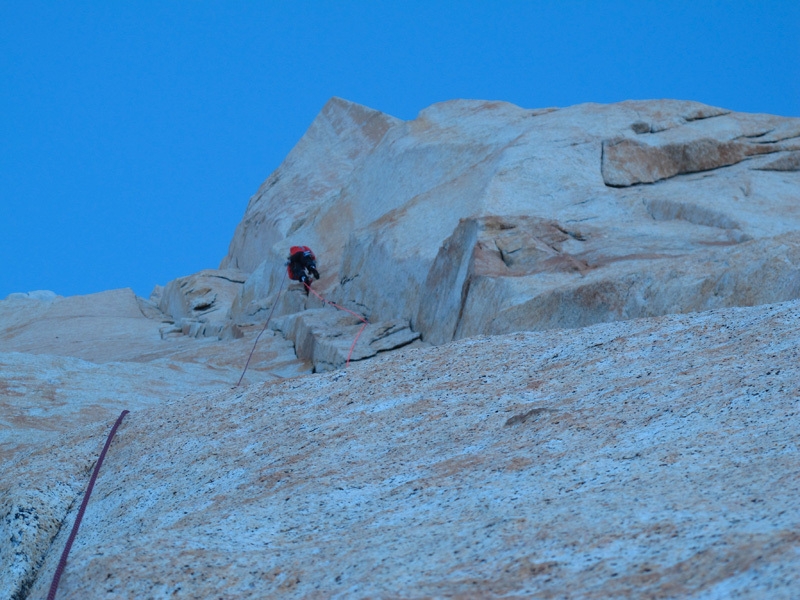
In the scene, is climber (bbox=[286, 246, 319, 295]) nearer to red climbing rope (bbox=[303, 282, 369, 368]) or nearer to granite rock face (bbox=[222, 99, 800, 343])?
red climbing rope (bbox=[303, 282, 369, 368])

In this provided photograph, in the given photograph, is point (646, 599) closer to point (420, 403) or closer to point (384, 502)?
point (384, 502)

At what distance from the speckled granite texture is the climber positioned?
11632 millimetres

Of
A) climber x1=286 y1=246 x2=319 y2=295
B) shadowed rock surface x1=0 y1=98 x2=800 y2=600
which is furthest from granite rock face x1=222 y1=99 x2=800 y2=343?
climber x1=286 y1=246 x2=319 y2=295

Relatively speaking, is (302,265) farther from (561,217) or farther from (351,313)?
(561,217)

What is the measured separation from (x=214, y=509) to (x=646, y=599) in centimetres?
271

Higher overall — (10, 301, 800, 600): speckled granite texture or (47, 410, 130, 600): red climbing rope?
(10, 301, 800, 600): speckled granite texture

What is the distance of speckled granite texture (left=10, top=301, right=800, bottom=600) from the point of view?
3.09 metres

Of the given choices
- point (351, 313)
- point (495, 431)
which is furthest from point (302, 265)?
point (495, 431)

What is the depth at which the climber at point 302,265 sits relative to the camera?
61.0ft

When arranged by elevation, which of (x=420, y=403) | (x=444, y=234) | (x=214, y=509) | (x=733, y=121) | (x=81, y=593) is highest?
(x=733, y=121)

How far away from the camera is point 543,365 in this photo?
19.9 ft

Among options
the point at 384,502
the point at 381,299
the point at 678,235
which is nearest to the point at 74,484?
the point at 384,502

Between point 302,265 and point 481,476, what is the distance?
577 inches

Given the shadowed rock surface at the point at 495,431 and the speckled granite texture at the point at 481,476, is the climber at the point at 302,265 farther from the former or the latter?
the speckled granite texture at the point at 481,476
